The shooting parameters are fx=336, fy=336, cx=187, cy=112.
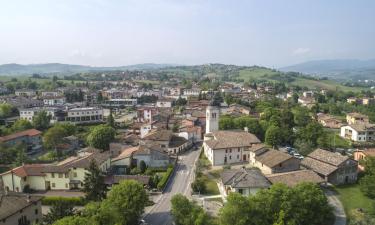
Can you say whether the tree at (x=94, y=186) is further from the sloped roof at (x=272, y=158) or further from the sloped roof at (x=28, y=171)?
the sloped roof at (x=272, y=158)

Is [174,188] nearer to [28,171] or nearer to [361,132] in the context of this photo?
[28,171]

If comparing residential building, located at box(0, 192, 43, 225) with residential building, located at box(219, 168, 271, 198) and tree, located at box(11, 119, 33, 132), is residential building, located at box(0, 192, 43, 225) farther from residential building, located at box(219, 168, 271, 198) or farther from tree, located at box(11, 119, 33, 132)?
tree, located at box(11, 119, 33, 132)

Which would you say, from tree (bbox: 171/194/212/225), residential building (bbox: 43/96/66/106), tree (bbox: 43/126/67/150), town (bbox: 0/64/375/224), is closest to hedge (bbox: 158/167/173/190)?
town (bbox: 0/64/375/224)

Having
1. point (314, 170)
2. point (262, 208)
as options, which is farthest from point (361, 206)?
point (262, 208)

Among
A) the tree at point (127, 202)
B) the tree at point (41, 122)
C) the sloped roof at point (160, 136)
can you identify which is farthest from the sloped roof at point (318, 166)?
the tree at point (41, 122)

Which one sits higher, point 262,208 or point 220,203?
point 262,208

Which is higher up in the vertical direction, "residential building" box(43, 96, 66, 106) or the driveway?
"residential building" box(43, 96, 66, 106)

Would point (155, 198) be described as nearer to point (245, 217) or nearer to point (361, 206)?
point (245, 217)
